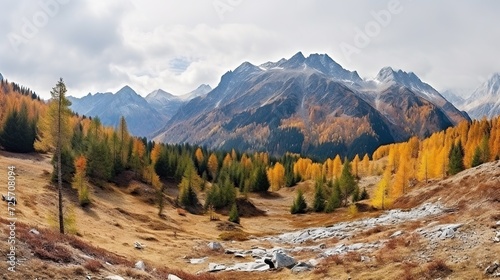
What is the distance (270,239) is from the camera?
6488cm

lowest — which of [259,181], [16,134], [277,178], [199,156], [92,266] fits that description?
[277,178]

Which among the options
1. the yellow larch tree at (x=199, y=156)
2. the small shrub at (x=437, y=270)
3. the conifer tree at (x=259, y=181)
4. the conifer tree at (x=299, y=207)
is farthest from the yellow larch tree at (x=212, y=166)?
the small shrub at (x=437, y=270)

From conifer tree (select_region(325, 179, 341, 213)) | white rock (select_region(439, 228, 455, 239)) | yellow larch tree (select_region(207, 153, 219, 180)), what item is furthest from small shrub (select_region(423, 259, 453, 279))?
yellow larch tree (select_region(207, 153, 219, 180))

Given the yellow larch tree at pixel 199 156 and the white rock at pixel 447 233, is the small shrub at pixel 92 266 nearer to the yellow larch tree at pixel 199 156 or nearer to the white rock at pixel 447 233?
the white rock at pixel 447 233

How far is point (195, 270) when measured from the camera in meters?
38.9

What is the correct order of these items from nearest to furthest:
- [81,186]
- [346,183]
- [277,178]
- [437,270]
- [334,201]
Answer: [437,270], [81,186], [334,201], [346,183], [277,178]

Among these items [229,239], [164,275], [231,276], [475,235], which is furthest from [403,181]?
[164,275]

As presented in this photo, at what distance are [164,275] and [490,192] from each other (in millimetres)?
51774

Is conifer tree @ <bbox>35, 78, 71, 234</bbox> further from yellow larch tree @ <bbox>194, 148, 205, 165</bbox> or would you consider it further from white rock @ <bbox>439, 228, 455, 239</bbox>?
yellow larch tree @ <bbox>194, 148, 205, 165</bbox>

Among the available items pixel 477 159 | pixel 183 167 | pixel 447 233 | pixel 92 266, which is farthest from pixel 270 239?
pixel 183 167

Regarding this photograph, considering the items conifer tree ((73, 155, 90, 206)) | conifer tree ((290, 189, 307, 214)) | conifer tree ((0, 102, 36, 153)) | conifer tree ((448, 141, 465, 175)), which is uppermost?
conifer tree ((0, 102, 36, 153))

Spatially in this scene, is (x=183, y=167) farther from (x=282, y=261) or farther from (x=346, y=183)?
(x=282, y=261)

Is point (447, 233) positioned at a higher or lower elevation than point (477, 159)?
lower

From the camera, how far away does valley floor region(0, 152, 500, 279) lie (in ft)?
81.1
